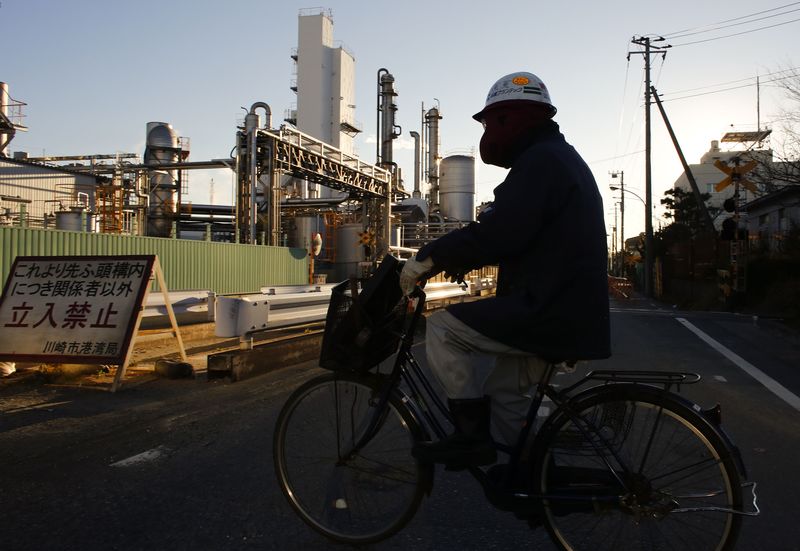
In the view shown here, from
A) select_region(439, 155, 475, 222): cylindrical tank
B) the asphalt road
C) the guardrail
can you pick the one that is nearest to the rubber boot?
the asphalt road

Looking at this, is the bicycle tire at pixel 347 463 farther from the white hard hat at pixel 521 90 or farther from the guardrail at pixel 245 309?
the guardrail at pixel 245 309

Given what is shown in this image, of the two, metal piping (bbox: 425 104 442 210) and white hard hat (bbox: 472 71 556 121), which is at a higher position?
metal piping (bbox: 425 104 442 210)

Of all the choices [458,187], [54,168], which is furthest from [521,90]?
[458,187]

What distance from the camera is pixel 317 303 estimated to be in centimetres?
980

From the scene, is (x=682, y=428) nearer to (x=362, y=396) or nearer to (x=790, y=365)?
(x=362, y=396)

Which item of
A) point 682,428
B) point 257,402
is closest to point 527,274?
point 682,428

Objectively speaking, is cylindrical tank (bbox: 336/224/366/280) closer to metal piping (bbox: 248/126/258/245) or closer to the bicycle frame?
metal piping (bbox: 248/126/258/245)

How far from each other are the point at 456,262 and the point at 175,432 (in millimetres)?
3413

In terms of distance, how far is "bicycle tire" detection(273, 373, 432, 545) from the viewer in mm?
2729

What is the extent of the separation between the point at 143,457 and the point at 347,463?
2.11 metres

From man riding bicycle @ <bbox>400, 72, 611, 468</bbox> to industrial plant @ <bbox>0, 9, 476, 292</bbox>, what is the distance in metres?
9.97

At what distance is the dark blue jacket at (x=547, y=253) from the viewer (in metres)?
2.38

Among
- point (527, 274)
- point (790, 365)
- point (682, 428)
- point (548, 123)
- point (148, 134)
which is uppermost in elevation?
point (148, 134)

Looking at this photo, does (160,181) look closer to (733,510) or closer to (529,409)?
(529,409)
